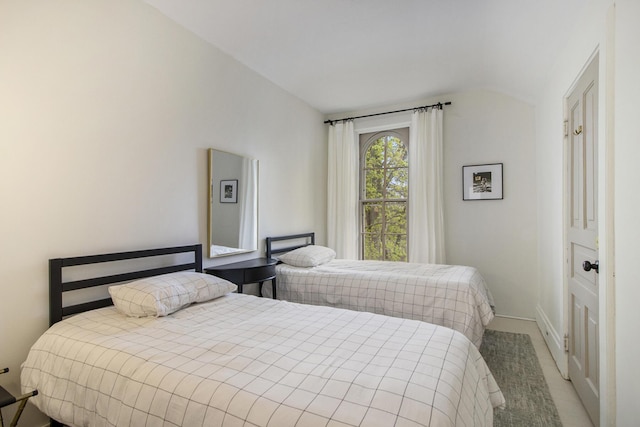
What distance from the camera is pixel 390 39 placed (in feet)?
9.02

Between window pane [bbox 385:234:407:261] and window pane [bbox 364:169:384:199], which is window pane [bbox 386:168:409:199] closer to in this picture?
window pane [bbox 364:169:384:199]

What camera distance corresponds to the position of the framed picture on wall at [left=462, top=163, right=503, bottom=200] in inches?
153

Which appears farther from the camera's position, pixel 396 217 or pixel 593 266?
pixel 396 217

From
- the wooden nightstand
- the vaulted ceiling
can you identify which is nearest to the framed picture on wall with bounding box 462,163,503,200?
the vaulted ceiling

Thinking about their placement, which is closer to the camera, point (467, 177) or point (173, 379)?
point (173, 379)

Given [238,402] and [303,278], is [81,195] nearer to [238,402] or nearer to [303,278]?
→ [238,402]

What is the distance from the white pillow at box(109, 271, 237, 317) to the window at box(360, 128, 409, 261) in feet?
9.42

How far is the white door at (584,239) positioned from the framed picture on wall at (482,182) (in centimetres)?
152

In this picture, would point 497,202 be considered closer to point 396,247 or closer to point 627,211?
point 396,247

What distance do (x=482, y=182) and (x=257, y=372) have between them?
3.67 meters

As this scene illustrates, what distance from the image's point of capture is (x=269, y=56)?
10.0 feet

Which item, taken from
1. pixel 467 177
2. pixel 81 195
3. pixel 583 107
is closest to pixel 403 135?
pixel 467 177

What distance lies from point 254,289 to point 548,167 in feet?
10.1

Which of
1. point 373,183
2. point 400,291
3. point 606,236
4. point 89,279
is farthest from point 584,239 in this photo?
point 89,279
